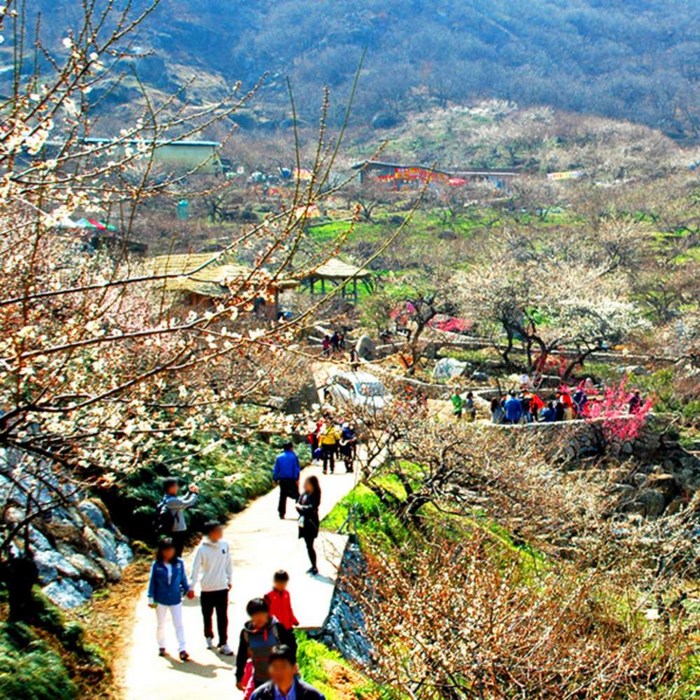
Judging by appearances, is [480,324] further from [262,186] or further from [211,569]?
[262,186]

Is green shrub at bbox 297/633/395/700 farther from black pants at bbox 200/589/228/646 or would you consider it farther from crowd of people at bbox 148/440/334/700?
black pants at bbox 200/589/228/646

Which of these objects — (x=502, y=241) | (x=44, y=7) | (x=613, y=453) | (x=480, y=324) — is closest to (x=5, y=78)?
(x=44, y=7)

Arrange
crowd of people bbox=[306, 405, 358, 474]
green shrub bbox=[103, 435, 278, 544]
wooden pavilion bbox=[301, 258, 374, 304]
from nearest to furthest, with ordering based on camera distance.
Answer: green shrub bbox=[103, 435, 278, 544] → crowd of people bbox=[306, 405, 358, 474] → wooden pavilion bbox=[301, 258, 374, 304]

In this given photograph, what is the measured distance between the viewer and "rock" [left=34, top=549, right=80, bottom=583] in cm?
776

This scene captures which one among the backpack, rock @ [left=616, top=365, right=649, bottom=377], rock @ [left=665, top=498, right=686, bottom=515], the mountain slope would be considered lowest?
rock @ [left=665, top=498, right=686, bottom=515]

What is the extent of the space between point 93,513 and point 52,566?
162 centimetres

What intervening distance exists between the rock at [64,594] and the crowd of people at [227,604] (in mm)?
897

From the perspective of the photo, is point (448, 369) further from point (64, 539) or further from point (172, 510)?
point (64, 539)

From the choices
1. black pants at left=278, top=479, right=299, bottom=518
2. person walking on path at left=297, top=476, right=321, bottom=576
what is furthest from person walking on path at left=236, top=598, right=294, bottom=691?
black pants at left=278, top=479, right=299, bottom=518

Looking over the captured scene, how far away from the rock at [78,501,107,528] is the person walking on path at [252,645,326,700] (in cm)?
523

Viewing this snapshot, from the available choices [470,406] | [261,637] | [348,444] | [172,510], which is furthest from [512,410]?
[261,637]

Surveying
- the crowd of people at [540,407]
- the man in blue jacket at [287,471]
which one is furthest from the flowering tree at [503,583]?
the crowd of people at [540,407]

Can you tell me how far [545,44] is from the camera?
133375mm

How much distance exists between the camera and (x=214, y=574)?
6.98 meters
